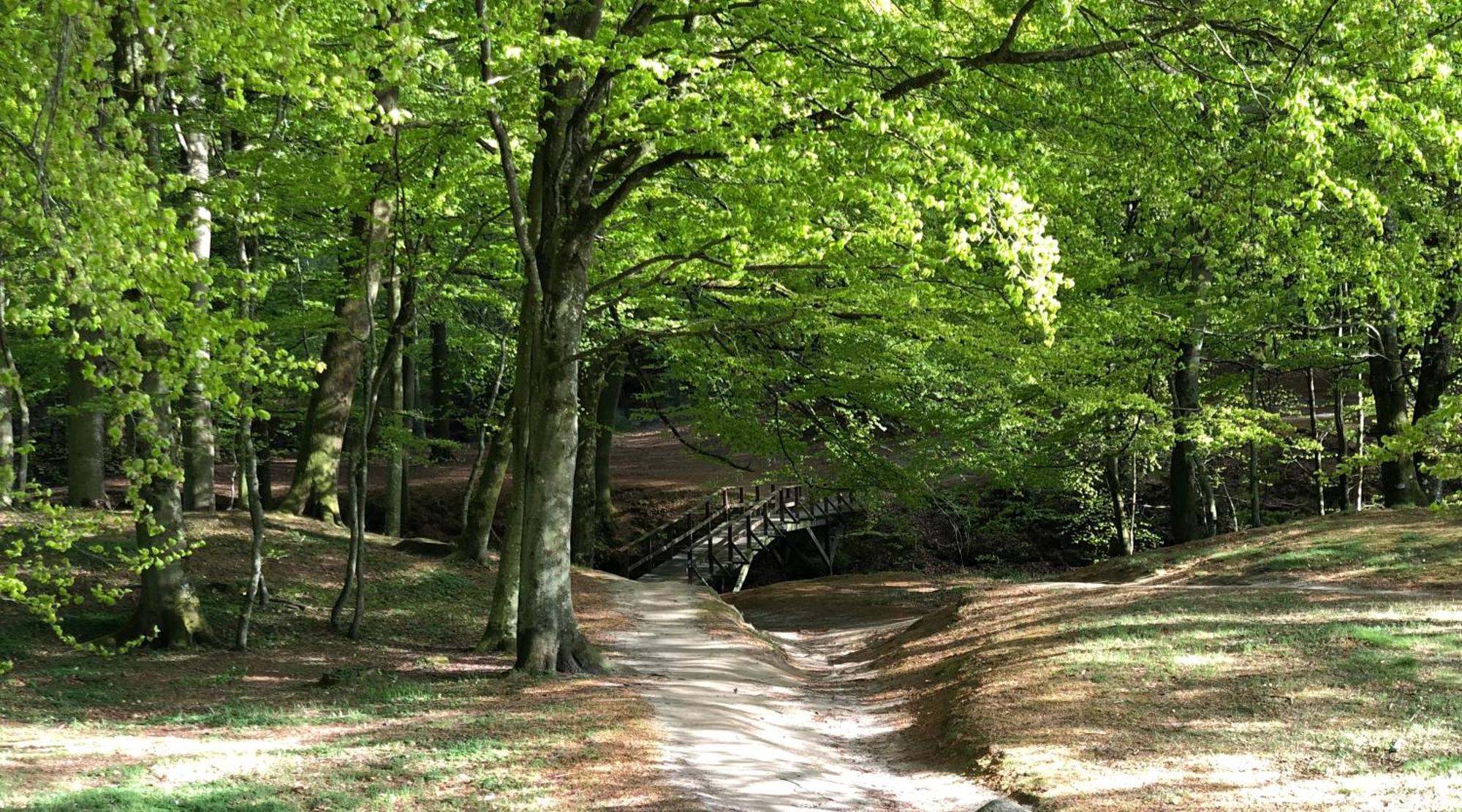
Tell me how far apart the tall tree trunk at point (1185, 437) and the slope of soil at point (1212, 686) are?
3.59 meters

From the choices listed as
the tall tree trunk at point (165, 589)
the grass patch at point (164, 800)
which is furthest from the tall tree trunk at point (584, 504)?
the grass patch at point (164, 800)

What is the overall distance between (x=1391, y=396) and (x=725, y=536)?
1398cm

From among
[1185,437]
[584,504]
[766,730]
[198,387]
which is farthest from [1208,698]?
[584,504]

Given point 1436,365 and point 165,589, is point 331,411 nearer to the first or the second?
point 165,589

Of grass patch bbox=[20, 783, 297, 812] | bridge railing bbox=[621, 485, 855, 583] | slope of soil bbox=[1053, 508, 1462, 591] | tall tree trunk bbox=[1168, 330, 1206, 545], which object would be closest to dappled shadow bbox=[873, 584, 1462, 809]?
slope of soil bbox=[1053, 508, 1462, 591]

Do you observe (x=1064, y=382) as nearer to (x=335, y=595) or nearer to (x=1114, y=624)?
(x=1114, y=624)

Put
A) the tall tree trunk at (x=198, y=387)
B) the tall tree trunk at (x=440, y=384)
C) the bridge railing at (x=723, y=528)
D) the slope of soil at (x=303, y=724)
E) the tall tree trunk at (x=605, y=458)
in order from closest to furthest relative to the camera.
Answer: the slope of soil at (x=303, y=724), the tall tree trunk at (x=198, y=387), the bridge railing at (x=723, y=528), the tall tree trunk at (x=605, y=458), the tall tree trunk at (x=440, y=384)

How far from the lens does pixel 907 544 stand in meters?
30.0

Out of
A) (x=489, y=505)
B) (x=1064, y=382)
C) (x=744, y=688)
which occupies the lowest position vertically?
(x=744, y=688)

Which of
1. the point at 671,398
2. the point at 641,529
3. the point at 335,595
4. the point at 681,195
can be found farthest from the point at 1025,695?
the point at 671,398

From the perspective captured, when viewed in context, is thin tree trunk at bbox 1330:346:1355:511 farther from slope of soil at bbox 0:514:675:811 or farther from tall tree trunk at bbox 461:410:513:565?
slope of soil at bbox 0:514:675:811

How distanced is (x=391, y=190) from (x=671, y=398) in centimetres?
2714

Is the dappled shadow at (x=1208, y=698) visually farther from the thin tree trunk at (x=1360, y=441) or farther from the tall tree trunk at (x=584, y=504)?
the thin tree trunk at (x=1360, y=441)

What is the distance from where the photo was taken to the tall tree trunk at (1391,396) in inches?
752
